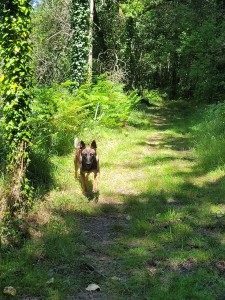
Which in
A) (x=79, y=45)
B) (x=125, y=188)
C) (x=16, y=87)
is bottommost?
(x=125, y=188)

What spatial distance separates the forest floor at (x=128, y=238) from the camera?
14.9 ft

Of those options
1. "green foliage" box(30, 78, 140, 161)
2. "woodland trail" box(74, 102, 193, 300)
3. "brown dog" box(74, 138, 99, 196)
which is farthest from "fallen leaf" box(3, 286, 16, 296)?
"green foliage" box(30, 78, 140, 161)

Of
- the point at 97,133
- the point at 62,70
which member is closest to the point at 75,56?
the point at 62,70

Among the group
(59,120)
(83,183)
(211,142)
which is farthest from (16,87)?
(211,142)

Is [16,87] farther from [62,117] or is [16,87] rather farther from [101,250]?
[62,117]

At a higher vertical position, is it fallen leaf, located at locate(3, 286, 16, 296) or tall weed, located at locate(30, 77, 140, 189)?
tall weed, located at locate(30, 77, 140, 189)

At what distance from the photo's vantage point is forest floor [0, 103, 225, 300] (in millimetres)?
4535

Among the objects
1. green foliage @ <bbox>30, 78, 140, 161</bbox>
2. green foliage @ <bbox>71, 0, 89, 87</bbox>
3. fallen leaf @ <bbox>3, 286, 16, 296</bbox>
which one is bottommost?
fallen leaf @ <bbox>3, 286, 16, 296</bbox>

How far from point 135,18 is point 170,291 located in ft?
73.1

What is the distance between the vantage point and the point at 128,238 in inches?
239

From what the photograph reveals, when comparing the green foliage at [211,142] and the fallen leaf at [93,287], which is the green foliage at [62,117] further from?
the fallen leaf at [93,287]

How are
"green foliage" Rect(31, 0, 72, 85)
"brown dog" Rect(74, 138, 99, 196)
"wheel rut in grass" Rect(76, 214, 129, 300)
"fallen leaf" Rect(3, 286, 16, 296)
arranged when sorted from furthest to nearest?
"green foliage" Rect(31, 0, 72, 85), "brown dog" Rect(74, 138, 99, 196), "wheel rut in grass" Rect(76, 214, 129, 300), "fallen leaf" Rect(3, 286, 16, 296)

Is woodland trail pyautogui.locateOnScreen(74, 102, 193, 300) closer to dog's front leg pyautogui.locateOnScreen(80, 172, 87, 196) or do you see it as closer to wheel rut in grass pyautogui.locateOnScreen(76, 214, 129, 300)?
wheel rut in grass pyautogui.locateOnScreen(76, 214, 129, 300)

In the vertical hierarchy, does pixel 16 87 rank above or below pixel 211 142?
above
